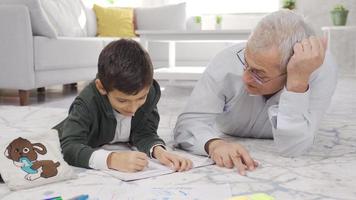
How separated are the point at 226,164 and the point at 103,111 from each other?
40cm

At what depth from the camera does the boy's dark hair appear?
127cm

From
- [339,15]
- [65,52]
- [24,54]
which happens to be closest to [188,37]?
[65,52]

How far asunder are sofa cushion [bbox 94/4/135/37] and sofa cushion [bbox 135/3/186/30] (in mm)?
146

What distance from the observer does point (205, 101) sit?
1.54 metres

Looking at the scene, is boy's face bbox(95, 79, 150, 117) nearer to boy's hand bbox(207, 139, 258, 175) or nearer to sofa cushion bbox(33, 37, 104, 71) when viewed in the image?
boy's hand bbox(207, 139, 258, 175)

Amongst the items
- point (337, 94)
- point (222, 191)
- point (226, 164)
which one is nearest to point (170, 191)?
point (222, 191)

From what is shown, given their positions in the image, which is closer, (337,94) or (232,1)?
(337,94)

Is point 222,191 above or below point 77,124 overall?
below

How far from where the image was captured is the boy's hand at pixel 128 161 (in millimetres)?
1276

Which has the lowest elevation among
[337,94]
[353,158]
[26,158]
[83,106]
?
[337,94]

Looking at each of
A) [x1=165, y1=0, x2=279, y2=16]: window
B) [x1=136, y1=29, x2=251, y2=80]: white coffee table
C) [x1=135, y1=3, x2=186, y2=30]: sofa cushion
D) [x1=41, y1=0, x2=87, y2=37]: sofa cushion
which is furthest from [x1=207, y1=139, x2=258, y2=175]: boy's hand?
[x1=165, y1=0, x2=279, y2=16]: window

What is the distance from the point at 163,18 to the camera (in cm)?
474

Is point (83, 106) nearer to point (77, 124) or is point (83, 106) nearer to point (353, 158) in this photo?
point (77, 124)

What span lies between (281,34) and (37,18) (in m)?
2.04
